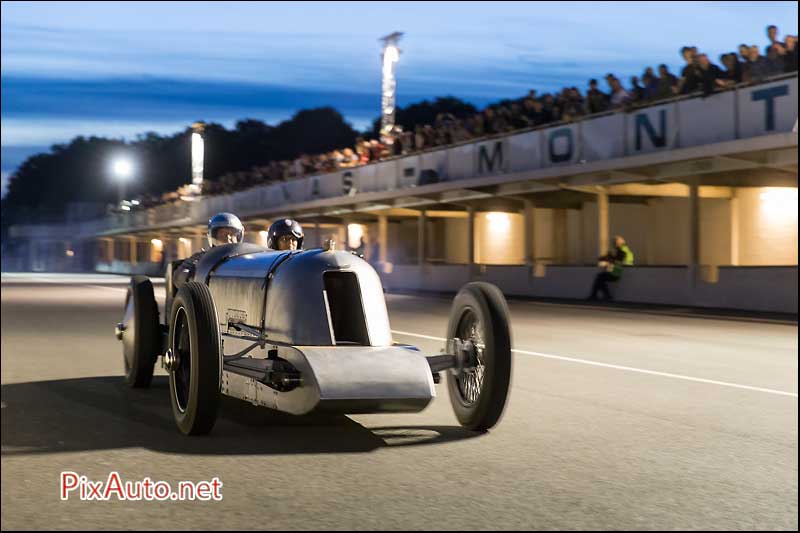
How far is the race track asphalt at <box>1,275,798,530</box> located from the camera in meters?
5.70

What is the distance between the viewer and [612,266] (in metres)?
29.8

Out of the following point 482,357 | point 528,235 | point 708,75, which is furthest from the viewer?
point 528,235

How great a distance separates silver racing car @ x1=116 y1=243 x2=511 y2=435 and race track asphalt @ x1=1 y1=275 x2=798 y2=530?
0.29 m

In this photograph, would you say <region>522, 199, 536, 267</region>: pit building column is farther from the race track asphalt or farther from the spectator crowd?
the race track asphalt

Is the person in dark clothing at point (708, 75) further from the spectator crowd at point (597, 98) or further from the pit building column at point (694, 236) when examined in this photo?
the pit building column at point (694, 236)

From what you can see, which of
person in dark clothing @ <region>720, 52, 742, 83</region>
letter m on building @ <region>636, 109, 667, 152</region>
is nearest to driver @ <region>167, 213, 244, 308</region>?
person in dark clothing @ <region>720, 52, 742, 83</region>

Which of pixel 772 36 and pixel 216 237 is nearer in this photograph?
pixel 216 237

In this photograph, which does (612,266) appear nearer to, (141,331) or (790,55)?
(790,55)

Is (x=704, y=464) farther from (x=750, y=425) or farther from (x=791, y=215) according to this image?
(x=791, y=215)

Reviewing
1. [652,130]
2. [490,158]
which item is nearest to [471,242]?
[490,158]

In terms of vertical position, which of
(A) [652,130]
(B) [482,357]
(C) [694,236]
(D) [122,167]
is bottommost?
(B) [482,357]

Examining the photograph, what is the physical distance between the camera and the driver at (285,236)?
30.2 feet

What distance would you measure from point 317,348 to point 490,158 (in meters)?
29.7

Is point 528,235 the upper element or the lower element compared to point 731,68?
lower
